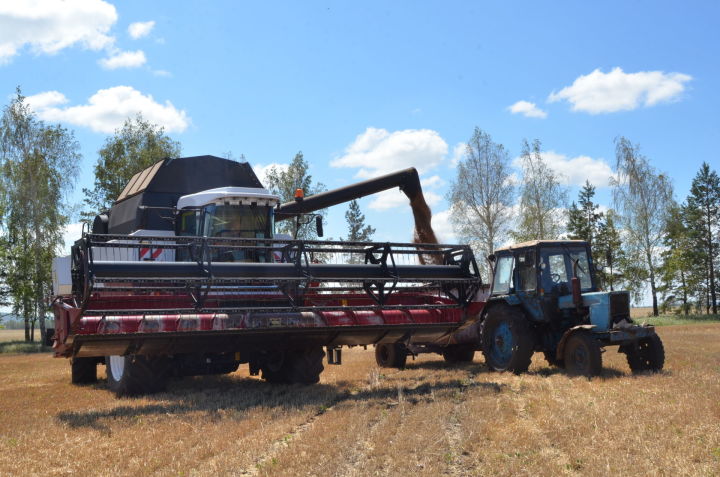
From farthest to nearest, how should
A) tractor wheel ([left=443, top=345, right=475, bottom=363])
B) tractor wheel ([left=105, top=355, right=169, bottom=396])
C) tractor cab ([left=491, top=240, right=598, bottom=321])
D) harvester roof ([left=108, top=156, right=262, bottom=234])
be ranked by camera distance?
tractor wheel ([left=443, top=345, right=475, bottom=363]) → harvester roof ([left=108, top=156, right=262, bottom=234]) → tractor cab ([left=491, top=240, right=598, bottom=321]) → tractor wheel ([left=105, top=355, right=169, bottom=396])

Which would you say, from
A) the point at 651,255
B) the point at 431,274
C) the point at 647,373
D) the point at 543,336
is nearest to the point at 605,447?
the point at 431,274

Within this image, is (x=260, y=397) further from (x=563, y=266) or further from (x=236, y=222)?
(x=563, y=266)

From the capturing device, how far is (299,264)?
29.6 ft

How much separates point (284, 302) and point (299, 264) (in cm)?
96

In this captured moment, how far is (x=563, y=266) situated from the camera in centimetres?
1145

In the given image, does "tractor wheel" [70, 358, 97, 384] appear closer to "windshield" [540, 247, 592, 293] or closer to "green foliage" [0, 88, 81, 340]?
"windshield" [540, 247, 592, 293]

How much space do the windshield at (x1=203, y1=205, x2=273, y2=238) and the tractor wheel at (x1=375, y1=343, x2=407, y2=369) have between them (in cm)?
374

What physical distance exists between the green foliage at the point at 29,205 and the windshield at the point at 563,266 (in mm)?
29001

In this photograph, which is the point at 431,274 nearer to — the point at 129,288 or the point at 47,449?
the point at 129,288

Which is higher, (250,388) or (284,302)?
(284,302)

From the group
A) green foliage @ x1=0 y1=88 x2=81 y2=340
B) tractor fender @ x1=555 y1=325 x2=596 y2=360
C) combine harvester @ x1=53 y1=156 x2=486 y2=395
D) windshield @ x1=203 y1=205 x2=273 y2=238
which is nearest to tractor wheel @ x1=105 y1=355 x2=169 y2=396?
combine harvester @ x1=53 y1=156 x2=486 y2=395

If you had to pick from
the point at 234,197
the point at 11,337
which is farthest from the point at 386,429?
the point at 11,337

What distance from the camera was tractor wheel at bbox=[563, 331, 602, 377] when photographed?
32.0 feet

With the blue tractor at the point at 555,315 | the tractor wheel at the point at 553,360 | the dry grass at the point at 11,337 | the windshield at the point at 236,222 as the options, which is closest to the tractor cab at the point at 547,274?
the blue tractor at the point at 555,315
